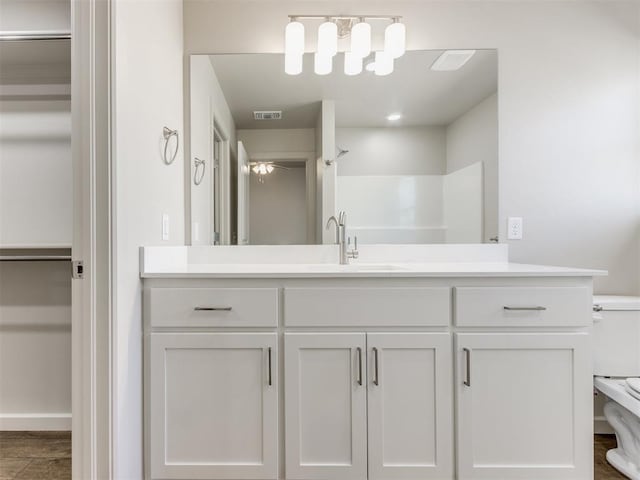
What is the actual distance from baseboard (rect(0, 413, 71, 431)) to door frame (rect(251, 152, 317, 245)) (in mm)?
1647

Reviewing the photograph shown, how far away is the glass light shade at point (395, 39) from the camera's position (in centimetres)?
172

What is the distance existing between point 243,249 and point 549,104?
1.83 metres

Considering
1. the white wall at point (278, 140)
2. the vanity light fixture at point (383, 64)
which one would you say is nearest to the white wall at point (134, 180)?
the white wall at point (278, 140)

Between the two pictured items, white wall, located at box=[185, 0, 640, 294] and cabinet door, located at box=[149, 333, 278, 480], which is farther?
white wall, located at box=[185, 0, 640, 294]

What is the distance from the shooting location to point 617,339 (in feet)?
5.03

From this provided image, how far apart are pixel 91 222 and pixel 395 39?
163 centimetres

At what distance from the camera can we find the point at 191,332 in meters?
1.27

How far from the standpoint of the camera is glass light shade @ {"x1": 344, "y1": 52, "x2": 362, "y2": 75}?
1781 mm

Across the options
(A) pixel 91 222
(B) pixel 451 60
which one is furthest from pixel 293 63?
(A) pixel 91 222

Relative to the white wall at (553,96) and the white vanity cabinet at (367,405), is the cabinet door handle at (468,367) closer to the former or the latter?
the white vanity cabinet at (367,405)

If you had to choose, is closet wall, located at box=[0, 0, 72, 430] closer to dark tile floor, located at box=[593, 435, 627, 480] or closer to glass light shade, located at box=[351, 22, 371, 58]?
glass light shade, located at box=[351, 22, 371, 58]

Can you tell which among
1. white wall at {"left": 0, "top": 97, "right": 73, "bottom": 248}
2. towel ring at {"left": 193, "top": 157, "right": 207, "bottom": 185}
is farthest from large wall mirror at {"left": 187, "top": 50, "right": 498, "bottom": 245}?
white wall at {"left": 0, "top": 97, "right": 73, "bottom": 248}

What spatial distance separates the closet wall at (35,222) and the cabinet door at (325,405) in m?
1.39

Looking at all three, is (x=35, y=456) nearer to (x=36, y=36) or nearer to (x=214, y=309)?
(x=214, y=309)
